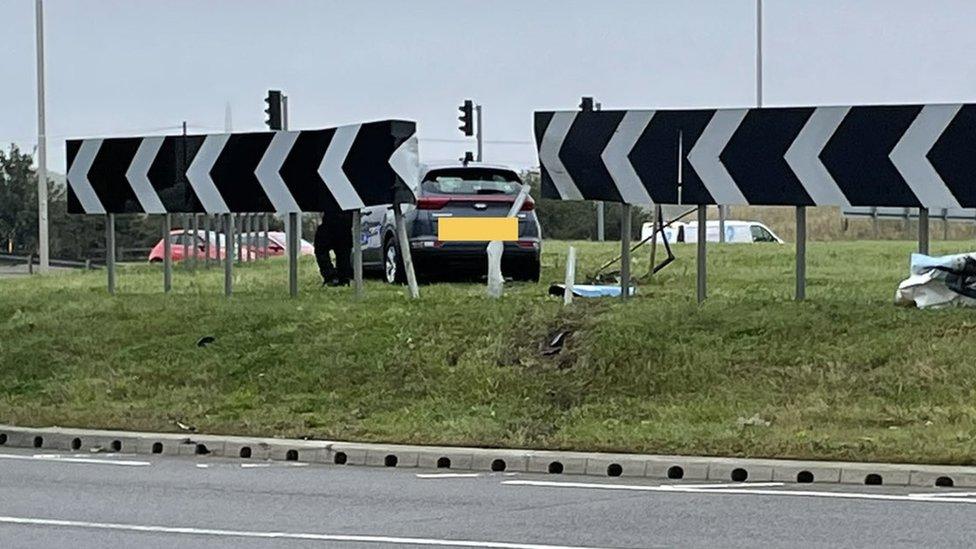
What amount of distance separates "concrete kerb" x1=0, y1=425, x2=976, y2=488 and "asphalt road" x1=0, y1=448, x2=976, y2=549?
261 millimetres

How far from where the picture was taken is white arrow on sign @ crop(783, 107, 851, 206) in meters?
17.1

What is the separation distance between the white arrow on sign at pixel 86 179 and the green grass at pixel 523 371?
6.43 ft

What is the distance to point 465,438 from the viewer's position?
1421 centimetres

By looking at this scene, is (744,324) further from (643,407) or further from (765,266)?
(765,266)

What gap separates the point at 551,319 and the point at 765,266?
10.3m

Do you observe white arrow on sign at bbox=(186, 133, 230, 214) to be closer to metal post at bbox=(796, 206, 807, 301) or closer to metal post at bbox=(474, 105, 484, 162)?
metal post at bbox=(796, 206, 807, 301)

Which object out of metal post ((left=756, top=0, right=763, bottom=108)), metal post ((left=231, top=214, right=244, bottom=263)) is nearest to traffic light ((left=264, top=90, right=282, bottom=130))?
metal post ((left=231, top=214, right=244, bottom=263))

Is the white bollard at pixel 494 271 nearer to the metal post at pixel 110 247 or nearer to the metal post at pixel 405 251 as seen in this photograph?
the metal post at pixel 405 251

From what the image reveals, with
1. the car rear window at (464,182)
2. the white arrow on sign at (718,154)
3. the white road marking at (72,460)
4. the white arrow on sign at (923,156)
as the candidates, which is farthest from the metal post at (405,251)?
the white road marking at (72,460)

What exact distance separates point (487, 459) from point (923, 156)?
578cm

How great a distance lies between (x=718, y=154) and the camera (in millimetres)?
17562

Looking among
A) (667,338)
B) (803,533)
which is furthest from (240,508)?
(667,338)

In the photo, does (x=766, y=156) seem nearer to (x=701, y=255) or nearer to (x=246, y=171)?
(x=701, y=255)

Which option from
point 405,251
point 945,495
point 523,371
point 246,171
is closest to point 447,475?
point 523,371
